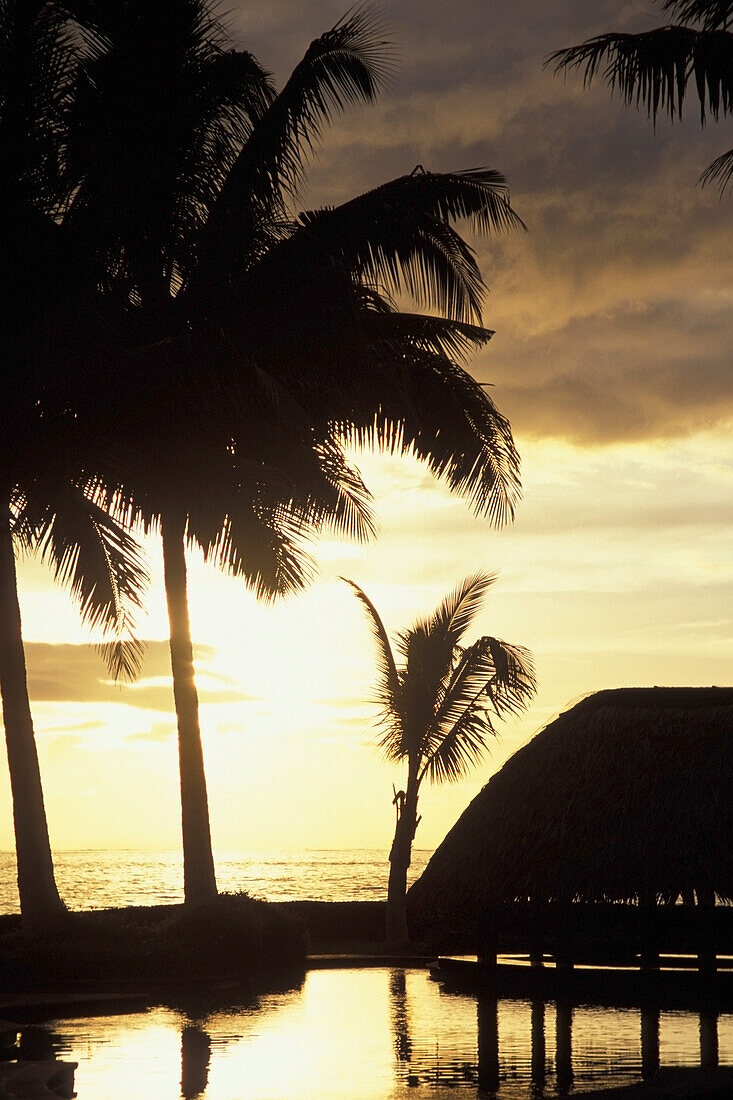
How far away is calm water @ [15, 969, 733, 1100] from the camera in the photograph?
1120cm

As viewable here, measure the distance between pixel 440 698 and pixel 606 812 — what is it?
10.5 metres

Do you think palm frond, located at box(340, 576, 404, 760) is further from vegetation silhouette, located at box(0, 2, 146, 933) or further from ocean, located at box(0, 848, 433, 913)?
ocean, located at box(0, 848, 433, 913)

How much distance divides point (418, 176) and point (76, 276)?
5.40 metres

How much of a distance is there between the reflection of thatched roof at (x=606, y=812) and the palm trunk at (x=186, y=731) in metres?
4.38

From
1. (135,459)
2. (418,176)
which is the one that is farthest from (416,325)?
(135,459)

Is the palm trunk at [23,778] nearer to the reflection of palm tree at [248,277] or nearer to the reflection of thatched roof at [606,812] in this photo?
the reflection of palm tree at [248,277]

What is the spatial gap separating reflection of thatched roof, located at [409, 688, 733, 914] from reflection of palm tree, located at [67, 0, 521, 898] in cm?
497

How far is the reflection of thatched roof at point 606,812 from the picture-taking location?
14.6m

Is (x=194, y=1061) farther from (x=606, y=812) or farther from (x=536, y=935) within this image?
(x=536, y=935)

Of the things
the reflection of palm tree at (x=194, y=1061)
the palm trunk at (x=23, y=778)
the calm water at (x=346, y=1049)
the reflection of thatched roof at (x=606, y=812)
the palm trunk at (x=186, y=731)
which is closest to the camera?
the reflection of palm tree at (x=194, y=1061)

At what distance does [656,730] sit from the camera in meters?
16.1

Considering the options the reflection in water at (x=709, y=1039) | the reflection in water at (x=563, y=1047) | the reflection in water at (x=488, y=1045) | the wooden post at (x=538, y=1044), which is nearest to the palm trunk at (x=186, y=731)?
the reflection in water at (x=488, y=1045)

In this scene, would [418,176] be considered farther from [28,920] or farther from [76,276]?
[28,920]

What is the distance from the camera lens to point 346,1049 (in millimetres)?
13195
